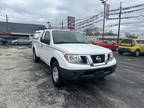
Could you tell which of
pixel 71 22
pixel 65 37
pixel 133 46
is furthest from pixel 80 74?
pixel 71 22

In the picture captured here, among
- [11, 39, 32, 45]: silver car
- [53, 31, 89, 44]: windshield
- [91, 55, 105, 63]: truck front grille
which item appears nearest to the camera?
[91, 55, 105, 63]: truck front grille

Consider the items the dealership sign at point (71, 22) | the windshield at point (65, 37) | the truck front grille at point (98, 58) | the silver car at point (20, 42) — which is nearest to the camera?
the truck front grille at point (98, 58)

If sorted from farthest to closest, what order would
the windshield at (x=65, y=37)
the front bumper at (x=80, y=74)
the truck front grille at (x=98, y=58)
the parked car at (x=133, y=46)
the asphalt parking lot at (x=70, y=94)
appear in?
the parked car at (x=133, y=46) → the windshield at (x=65, y=37) → the truck front grille at (x=98, y=58) → the front bumper at (x=80, y=74) → the asphalt parking lot at (x=70, y=94)

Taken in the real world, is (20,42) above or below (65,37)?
above

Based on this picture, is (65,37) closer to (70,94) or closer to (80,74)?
(80,74)

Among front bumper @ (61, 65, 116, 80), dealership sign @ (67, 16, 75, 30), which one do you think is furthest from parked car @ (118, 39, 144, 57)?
dealership sign @ (67, 16, 75, 30)

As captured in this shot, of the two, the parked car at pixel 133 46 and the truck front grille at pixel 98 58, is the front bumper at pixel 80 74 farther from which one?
the parked car at pixel 133 46

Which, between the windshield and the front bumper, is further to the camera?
the windshield

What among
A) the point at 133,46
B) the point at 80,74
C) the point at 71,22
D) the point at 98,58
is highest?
the point at 71,22

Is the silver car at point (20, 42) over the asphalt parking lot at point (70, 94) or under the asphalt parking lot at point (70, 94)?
over

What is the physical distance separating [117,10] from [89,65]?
68.2ft

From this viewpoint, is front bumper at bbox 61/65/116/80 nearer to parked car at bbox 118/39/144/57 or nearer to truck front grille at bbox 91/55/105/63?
truck front grille at bbox 91/55/105/63

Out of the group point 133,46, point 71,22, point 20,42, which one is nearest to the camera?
→ point 133,46

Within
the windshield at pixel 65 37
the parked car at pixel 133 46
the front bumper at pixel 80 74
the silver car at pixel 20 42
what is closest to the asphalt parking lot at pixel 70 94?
the front bumper at pixel 80 74
